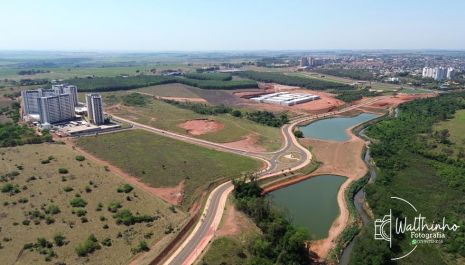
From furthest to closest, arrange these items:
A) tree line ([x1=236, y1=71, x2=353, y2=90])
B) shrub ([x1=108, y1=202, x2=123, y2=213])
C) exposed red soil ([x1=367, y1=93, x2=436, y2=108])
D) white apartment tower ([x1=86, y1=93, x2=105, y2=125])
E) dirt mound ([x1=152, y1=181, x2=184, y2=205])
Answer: tree line ([x1=236, y1=71, x2=353, y2=90])
exposed red soil ([x1=367, y1=93, x2=436, y2=108])
white apartment tower ([x1=86, y1=93, x2=105, y2=125])
dirt mound ([x1=152, y1=181, x2=184, y2=205])
shrub ([x1=108, y1=202, x2=123, y2=213])

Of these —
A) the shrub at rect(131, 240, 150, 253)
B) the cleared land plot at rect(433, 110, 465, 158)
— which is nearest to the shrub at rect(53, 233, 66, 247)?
the shrub at rect(131, 240, 150, 253)

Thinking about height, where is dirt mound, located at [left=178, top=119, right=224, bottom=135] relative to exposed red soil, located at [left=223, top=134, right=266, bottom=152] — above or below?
above

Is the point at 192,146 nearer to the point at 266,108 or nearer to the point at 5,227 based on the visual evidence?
the point at 5,227

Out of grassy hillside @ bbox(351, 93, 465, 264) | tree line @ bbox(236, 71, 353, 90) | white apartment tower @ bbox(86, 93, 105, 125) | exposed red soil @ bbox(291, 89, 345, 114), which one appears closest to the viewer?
grassy hillside @ bbox(351, 93, 465, 264)

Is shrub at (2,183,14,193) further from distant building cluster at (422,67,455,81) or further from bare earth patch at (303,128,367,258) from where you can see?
distant building cluster at (422,67,455,81)

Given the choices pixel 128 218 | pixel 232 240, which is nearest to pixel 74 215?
pixel 128 218

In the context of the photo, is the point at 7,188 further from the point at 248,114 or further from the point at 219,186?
the point at 248,114
